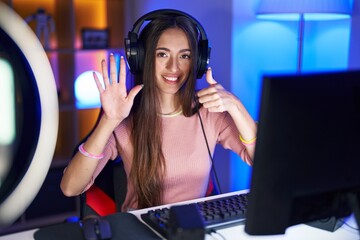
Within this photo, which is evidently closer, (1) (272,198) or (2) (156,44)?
(1) (272,198)

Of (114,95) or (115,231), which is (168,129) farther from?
(115,231)

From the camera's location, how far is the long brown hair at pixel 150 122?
48.6 inches

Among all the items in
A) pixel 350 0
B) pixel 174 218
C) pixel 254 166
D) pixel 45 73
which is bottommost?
pixel 174 218

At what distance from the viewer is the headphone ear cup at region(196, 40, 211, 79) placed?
124 cm

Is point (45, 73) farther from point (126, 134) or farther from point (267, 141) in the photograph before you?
point (126, 134)

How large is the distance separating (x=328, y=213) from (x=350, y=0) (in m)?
1.16

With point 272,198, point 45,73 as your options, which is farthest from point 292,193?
point 45,73

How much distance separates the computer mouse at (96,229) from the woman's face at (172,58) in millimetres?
536

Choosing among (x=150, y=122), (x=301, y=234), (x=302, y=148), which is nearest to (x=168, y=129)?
(x=150, y=122)

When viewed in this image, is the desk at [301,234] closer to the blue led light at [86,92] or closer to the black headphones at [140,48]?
the black headphones at [140,48]

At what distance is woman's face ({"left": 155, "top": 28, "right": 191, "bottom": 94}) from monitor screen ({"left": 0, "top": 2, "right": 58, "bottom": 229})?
2.41 feet

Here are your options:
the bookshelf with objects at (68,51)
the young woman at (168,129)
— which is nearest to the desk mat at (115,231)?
the young woman at (168,129)

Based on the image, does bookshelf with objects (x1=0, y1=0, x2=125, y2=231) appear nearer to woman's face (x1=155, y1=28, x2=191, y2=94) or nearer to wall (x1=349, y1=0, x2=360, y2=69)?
woman's face (x1=155, y1=28, x2=191, y2=94)

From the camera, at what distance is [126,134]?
4.17ft
